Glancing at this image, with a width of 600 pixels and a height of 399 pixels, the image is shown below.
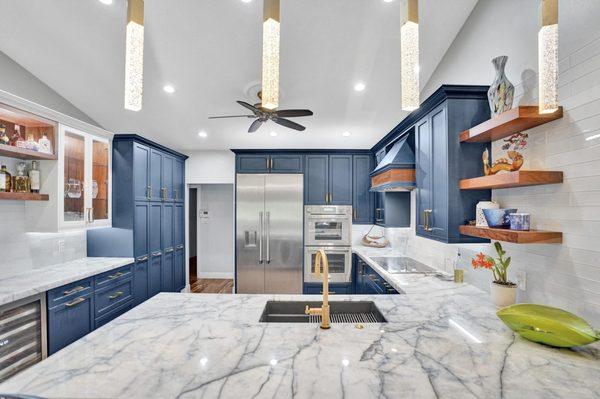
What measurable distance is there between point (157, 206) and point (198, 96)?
169 cm

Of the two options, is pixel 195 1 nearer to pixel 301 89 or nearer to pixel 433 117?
pixel 301 89

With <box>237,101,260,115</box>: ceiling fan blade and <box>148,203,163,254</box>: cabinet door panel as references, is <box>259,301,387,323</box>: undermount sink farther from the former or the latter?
<box>148,203,163,254</box>: cabinet door panel

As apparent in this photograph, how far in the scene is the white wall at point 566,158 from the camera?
1.35 metres

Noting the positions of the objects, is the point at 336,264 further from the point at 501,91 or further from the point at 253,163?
the point at 501,91

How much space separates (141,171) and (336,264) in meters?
3.02

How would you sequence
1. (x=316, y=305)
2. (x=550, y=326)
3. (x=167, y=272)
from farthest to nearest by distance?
1. (x=167, y=272)
2. (x=316, y=305)
3. (x=550, y=326)

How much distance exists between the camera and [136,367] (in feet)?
3.46

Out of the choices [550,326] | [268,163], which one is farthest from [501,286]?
[268,163]

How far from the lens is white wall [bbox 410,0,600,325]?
135 centimetres

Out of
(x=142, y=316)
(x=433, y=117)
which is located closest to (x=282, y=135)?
(x=433, y=117)

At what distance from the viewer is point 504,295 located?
170 cm

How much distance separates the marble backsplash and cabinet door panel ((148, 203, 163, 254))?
3.00 ft

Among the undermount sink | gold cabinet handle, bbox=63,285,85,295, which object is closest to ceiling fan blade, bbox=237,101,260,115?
the undermount sink

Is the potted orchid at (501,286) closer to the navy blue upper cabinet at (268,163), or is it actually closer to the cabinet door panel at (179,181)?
the navy blue upper cabinet at (268,163)
